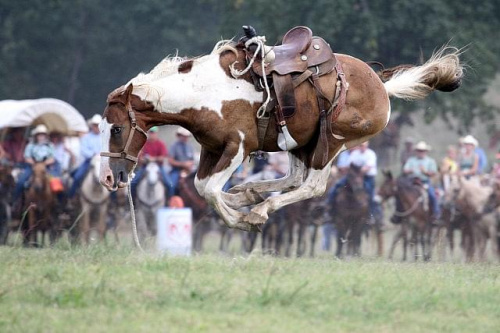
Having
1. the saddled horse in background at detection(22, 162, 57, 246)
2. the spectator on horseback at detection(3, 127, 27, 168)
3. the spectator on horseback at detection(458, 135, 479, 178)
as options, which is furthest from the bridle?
the spectator on horseback at detection(458, 135, 479, 178)

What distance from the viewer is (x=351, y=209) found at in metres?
18.8

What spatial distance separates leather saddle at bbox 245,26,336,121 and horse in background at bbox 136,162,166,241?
928cm

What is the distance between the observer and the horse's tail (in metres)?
11.5

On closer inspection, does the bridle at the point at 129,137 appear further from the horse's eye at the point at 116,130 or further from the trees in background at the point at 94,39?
the trees in background at the point at 94,39

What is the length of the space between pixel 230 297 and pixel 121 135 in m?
2.41

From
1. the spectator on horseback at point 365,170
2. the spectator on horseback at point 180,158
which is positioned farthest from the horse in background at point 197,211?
the spectator on horseback at point 365,170

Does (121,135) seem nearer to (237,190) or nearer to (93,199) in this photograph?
(237,190)

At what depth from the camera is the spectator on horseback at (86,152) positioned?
1936 centimetres

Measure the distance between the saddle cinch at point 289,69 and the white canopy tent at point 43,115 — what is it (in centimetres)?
1254

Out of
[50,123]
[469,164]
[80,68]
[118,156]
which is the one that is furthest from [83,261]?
[80,68]

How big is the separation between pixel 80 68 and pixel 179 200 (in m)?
21.6

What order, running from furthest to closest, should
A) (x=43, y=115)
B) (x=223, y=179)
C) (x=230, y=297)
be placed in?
1. (x=43, y=115)
2. (x=223, y=179)
3. (x=230, y=297)

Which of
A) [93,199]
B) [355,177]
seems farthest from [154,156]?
[355,177]

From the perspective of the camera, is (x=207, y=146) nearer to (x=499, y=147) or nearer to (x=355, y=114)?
(x=355, y=114)
